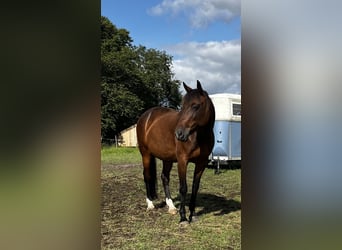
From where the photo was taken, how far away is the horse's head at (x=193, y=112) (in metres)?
4.58

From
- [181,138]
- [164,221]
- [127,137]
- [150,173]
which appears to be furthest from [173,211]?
[127,137]

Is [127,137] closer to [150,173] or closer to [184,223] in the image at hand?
[150,173]

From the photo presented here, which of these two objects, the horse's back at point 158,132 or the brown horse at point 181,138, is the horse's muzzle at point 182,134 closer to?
the brown horse at point 181,138

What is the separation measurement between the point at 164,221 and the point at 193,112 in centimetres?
172

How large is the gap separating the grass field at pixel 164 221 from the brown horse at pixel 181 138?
0.32 metres

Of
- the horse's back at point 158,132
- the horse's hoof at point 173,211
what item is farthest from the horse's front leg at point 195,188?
the horse's back at point 158,132

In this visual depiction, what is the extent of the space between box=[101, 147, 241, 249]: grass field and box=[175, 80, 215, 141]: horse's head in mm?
1222

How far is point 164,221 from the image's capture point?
207 inches

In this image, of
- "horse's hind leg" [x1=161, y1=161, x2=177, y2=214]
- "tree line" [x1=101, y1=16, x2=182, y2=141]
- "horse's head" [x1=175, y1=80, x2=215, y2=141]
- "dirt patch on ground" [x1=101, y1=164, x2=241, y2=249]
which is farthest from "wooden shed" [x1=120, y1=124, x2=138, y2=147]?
"horse's head" [x1=175, y1=80, x2=215, y2=141]

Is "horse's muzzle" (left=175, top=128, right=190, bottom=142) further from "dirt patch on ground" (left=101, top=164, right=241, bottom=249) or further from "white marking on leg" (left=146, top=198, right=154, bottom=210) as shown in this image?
"white marking on leg" (left=146, top=198, right=154, bottom=210)
